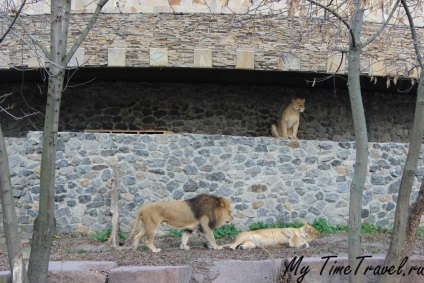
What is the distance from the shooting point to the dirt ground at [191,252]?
9.48 meters

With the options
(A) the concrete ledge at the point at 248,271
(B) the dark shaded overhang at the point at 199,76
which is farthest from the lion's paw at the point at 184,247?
(B) the dark shaded overhang at the point at 199,76

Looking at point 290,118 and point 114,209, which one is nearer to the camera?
point 114,209

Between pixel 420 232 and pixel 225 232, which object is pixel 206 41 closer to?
pixel 225 232

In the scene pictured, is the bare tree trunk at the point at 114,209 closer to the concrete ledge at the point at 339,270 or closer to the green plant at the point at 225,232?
the green plant at the point at 225,232

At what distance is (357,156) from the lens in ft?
26.9

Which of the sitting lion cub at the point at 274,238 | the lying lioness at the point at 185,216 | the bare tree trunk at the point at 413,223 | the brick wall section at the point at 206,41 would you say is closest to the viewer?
the bare tree trunk at the point at 413,223

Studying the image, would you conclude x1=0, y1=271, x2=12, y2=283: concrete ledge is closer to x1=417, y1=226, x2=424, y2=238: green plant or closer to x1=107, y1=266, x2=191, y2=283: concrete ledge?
x1=107, y1=266, x2=191, y2=283: concrete ledge

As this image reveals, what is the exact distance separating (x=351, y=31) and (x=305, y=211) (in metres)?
5.46

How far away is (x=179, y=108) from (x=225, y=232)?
16.3 ft

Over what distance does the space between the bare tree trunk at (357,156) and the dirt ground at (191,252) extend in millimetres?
1493

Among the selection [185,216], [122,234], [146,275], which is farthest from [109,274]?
[122,234]

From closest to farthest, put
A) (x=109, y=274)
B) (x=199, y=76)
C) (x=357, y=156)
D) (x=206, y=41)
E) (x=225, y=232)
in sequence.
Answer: (x=357, y=156) → (x=109, y=274) → (x=225, y=232) → (x=206, y=41) → (x=199, y=76)

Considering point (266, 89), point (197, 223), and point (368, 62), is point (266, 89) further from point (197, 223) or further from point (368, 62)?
point (197, 223)

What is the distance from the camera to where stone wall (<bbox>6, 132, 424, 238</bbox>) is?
1270cm
